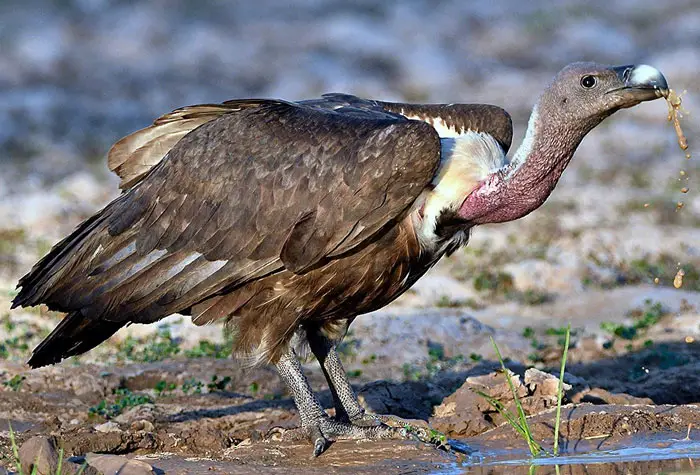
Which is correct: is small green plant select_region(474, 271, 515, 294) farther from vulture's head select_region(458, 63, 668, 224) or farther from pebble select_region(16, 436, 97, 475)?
pebble select_region(16, 436, 97, 475)

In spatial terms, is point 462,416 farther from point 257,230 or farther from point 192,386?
point 192,386

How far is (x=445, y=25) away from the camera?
20781 millimetres

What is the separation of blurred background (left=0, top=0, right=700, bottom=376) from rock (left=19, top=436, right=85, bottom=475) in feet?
9.41

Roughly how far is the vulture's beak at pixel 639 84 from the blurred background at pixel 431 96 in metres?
3.13

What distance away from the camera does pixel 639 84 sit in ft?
19.2

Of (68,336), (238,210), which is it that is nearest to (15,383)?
(68,336)

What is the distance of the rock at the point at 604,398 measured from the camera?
23.3 ft

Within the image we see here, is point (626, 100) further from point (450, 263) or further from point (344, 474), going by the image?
point (450, 263)

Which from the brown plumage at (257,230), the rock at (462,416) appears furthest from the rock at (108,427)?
the rock at (462,416)

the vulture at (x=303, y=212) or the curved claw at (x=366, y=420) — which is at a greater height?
the vulture at (x=303, y=212)

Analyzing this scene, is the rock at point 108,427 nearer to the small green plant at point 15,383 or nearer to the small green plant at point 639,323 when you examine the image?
the small green plant at point 15,383

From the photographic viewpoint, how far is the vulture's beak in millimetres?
5797

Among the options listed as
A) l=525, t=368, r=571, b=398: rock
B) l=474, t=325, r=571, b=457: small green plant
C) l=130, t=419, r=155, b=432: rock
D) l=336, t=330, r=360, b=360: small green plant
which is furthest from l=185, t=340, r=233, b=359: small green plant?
l=474, t=325, r=571, b=457: small green plant

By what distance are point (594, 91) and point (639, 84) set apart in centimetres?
21
